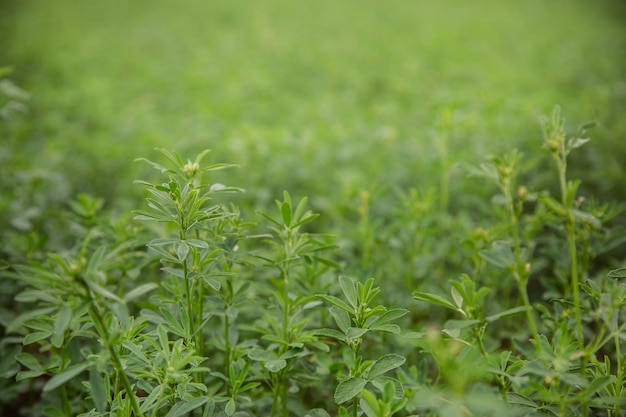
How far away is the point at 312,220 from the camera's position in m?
1.61

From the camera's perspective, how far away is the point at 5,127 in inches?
124

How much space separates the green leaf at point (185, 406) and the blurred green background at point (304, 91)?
1188 millimetres

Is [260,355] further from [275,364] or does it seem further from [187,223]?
[187,223]

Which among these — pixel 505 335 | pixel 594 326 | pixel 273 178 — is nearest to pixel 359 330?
pixel 505 335

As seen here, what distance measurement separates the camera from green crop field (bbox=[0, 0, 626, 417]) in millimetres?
1105

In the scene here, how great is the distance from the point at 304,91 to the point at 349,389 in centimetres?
423

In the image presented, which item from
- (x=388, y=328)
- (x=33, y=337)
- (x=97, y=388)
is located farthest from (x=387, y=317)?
(x=33, y=337)

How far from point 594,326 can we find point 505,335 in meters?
0.50

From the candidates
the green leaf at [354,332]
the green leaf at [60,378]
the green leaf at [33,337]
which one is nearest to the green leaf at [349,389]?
the green leaf at [354,332]

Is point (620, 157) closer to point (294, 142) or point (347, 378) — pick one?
point (294, 142)

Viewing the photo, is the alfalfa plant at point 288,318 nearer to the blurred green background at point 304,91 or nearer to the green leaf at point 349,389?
the green leaf at point 349,389

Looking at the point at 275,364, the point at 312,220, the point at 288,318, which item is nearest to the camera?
the point at 275,364

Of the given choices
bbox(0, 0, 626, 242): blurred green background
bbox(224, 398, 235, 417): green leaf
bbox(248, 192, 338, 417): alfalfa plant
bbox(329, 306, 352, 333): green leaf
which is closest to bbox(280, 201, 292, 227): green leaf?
bbox(248, 192, 338, 417): alfalfa plant

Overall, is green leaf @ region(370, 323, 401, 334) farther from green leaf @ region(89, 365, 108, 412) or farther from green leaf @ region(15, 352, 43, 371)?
green leaf @ region(15, 352, 43, 371)
